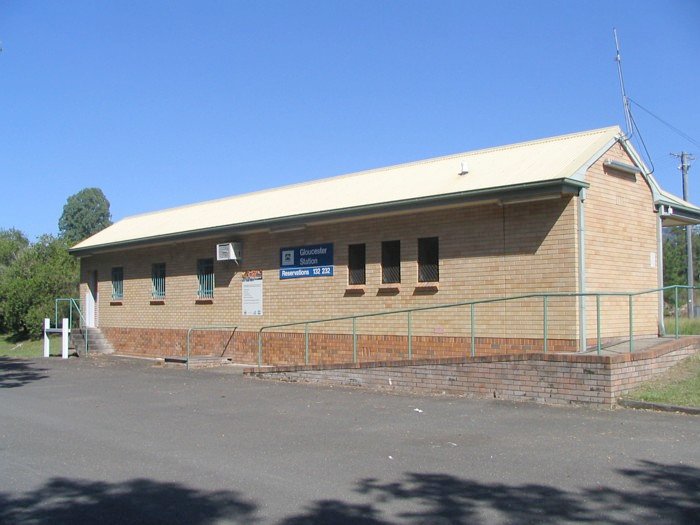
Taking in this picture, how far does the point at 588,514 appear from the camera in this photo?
241 inches

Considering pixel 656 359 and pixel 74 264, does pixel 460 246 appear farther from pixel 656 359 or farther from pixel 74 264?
pixel 74 264

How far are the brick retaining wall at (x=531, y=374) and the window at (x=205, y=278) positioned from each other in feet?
26.2

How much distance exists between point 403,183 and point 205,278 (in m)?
7.54

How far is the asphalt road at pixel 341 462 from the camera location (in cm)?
633

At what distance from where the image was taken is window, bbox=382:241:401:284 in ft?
55.5

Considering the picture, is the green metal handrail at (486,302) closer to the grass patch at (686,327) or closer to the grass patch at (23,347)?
the grass patch at (686,327)

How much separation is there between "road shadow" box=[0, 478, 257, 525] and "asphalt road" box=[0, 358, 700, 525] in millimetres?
18

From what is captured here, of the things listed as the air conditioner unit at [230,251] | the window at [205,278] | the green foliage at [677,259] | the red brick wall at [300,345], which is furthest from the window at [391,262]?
the green foliage at [677,259]

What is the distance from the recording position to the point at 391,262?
1706 cm

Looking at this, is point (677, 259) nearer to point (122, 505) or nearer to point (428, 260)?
point (428, 260)

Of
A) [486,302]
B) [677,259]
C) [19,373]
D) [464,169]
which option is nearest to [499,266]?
[486,302]

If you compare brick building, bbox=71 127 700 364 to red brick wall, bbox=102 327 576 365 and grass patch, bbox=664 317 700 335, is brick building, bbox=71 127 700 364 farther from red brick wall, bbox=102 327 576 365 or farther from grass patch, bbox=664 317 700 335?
grass patch, bbox=664 317 700 335

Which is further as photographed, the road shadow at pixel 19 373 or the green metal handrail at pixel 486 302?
the road shadow at pixel 19 373

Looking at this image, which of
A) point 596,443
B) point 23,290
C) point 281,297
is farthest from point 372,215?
point 23,290
